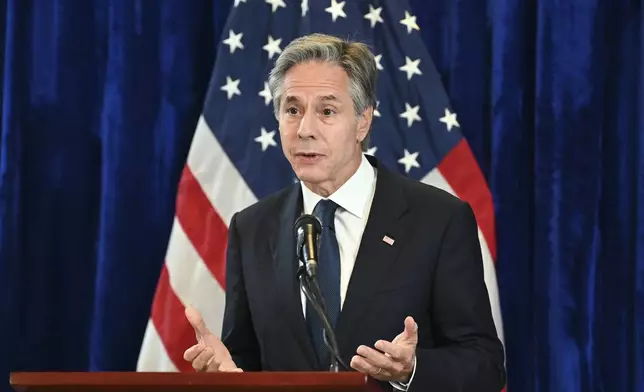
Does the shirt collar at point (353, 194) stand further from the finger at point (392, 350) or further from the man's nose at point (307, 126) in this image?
the finger at point (392, 350)

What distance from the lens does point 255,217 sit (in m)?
2.59

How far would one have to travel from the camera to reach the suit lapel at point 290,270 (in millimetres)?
2326

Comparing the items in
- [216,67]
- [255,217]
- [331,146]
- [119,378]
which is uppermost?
[216,67]

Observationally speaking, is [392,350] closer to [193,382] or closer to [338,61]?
[193,382]

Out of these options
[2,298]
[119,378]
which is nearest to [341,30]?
[2,298]

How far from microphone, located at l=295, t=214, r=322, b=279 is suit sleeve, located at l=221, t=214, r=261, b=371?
60cm

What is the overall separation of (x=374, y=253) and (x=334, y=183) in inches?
9.1

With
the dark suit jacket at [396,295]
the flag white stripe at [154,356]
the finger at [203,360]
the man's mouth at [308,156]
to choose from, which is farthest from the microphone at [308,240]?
the flag white stripe at [154,356]

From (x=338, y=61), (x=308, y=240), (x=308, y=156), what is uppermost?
(x=338, y=61)

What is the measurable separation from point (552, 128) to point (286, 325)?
134 cm

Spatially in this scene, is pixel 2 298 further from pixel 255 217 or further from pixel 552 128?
pixel 552 128

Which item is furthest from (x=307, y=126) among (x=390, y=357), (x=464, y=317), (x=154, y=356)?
(x=154, y=356)

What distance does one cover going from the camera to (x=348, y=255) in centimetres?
242

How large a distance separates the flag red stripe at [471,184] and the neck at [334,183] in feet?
2.66
